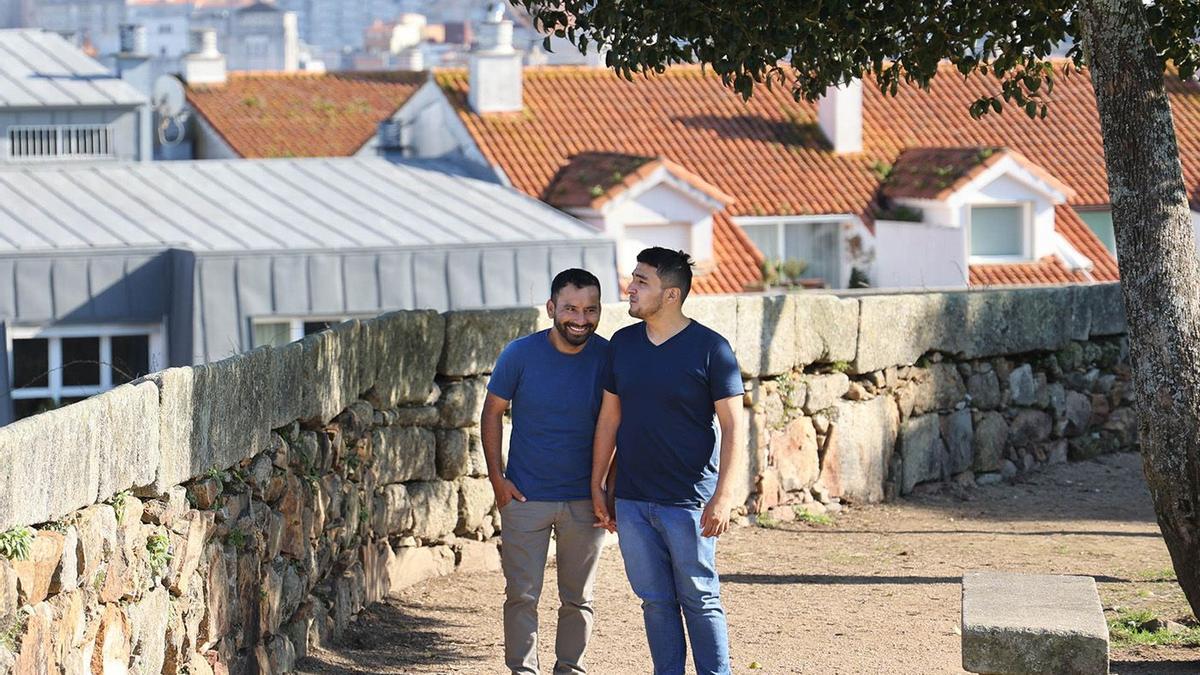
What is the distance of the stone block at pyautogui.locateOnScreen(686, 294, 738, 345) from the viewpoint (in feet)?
34.0

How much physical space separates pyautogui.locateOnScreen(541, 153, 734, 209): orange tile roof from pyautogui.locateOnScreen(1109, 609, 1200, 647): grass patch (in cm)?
2010

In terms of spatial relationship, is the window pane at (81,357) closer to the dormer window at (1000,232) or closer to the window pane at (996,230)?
the dormer window at (1000,232)

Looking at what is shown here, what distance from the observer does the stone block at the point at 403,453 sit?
866 cm

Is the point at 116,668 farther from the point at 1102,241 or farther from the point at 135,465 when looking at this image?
the point at 1102,241

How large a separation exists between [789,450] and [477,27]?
21804 millimetres

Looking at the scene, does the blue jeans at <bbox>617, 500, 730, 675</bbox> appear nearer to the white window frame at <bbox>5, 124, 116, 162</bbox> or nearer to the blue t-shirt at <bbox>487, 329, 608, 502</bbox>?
the blue t-shirt at <bbox>487, 329, 608, 502</bbox>

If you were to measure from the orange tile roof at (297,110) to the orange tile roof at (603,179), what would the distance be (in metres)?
6.78

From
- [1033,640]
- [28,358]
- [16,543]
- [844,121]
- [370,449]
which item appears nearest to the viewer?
[16,543]

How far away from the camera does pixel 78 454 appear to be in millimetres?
4934

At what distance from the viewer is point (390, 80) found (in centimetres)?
4528

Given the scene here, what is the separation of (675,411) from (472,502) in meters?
3.22

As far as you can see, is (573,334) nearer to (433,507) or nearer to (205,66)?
(433,507)

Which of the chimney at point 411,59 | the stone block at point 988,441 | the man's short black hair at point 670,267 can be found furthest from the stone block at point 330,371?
the chimney at point 411,59

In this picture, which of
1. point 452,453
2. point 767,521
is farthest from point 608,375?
point 767,521
